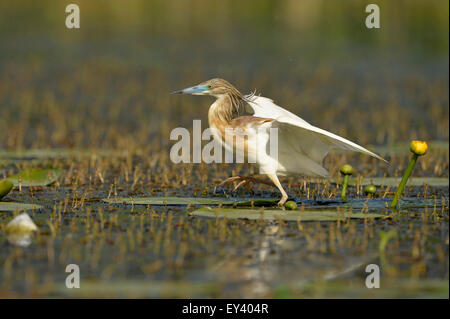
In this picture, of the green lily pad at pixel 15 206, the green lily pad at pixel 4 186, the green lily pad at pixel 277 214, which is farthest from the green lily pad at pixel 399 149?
the green lily pad at pixel 4 186

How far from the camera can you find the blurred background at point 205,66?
1700 cm

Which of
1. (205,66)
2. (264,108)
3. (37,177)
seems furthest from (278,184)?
(205,66)

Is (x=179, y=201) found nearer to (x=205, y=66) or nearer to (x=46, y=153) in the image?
(x=46, y=153)

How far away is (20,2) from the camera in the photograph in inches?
1380

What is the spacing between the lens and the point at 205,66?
79.0 ft

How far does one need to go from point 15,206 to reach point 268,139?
2.66 meters

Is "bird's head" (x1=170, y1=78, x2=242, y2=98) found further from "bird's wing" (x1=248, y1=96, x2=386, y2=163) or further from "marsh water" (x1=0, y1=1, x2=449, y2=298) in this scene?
"marsh water" (x1=0, y1=1, x2=449, y2=298)

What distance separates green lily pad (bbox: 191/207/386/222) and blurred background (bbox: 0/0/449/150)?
18.8 feet

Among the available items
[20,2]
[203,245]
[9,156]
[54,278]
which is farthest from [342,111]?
[20,2]

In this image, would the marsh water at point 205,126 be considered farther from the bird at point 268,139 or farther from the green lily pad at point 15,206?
the bird at point 268,139

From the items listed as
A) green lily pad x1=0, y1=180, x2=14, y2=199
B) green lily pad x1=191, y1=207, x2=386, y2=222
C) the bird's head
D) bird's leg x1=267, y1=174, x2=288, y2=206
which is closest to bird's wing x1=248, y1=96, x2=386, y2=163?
bird's leg x1=267, y1=174, x2=288, y2=206

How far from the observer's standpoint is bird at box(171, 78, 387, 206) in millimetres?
9094

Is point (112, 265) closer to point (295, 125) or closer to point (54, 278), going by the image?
point (54, 278)

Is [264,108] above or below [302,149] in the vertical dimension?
above
